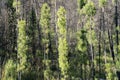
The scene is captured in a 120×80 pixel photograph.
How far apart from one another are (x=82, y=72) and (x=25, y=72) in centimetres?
861

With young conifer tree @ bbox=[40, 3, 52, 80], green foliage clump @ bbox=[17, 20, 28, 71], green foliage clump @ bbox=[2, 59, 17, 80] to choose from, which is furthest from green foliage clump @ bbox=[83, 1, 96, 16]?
green foliage clump @ bbox=[2, 59, 17, 80]

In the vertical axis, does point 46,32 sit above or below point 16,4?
below

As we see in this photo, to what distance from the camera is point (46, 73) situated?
44.3 meters

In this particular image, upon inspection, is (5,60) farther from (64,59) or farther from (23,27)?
(64,59)

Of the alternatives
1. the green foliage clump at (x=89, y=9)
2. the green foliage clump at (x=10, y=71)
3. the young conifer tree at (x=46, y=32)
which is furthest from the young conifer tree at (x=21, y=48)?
the green foliage clump at (x=89, y=9)

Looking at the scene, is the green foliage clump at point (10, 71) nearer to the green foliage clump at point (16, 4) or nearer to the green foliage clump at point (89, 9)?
the green foliage clump at point (16, 4)

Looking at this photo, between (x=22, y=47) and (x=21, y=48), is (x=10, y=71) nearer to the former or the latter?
(x=21, y=48)

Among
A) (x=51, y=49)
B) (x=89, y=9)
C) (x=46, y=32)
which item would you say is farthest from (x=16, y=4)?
(x=51, y=49)

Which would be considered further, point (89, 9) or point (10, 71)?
point (89, 9)

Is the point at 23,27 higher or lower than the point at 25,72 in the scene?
higher

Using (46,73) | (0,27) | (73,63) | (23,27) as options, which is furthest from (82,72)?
(0,27)

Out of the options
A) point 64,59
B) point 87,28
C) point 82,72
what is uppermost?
point 87,28

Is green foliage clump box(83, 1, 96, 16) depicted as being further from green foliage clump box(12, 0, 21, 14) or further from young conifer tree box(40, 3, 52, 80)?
green foliage clump box(12, 0, 21, 14)

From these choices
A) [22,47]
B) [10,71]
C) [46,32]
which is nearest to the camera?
[10,71]
